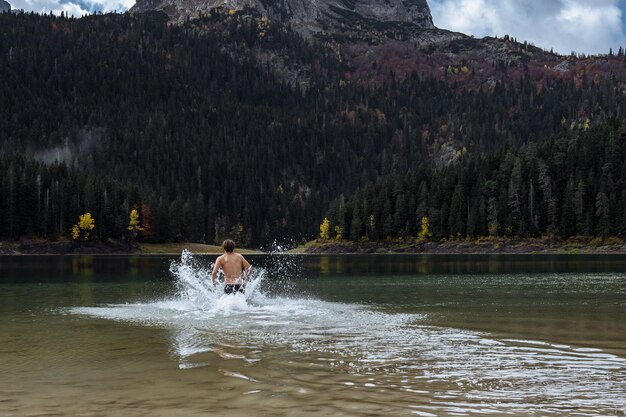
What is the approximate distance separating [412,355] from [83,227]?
179m

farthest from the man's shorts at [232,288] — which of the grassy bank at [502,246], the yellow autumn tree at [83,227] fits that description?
the yellow autumn tree at [83,227]

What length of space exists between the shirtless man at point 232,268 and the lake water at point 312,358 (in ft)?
1.99

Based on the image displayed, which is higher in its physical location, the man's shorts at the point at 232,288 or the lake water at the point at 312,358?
the man's shorts at the point at 232,288

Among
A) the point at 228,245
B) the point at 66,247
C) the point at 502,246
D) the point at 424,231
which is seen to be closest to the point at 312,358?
the point at 228,245

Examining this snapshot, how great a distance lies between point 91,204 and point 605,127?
495 ft

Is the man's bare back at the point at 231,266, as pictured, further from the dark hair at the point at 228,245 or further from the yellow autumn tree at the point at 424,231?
the yellow autumn tree at the point at 424,231

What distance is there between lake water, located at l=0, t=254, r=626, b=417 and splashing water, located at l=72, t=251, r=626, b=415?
55 millimetres

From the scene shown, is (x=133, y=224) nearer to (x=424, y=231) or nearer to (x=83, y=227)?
(x=83, y=227)

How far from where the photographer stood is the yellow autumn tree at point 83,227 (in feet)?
602

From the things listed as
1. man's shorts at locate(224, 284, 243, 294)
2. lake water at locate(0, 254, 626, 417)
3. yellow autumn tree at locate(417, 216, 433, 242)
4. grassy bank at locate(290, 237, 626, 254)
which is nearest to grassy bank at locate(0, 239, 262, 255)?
grassy bank at locate(290, 237, 626, 254)

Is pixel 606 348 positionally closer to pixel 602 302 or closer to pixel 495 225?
pixel 602 302

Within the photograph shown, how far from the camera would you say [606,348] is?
1966 cm

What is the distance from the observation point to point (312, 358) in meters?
18.0

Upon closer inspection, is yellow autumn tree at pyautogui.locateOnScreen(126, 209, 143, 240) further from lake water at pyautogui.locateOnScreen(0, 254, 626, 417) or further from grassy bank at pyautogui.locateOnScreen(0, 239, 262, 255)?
lake water at pyautogui.locateOnScreen(0, 254, 626, 417)
